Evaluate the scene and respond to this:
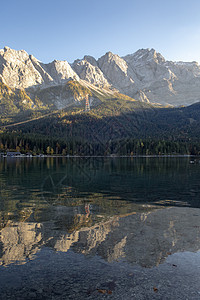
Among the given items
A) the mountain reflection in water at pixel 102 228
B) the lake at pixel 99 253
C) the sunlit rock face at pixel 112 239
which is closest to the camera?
the lake at pixel 99 253

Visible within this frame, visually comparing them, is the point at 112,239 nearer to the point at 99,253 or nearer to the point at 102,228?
the point at 99,253

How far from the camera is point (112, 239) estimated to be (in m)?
17.2

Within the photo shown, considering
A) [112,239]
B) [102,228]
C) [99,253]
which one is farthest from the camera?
[102,228]

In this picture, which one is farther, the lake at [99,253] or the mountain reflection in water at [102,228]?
the mountain reflection in water at [102,228]

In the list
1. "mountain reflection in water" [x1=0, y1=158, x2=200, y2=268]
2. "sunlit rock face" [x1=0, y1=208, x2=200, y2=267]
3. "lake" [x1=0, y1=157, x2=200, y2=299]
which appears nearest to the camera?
"lake" [x1=0, y1=157, x2=200, y2=299]

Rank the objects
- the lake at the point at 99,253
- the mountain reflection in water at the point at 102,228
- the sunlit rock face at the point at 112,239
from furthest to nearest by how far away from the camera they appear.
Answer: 1. the mountain reflection in water at the point at 102,228
2. the sunlit rock face at the point at 112,239
3. the lake at the point at 99,253

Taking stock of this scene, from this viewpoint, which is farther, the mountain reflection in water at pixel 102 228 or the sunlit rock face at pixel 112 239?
the mountain reflection in water at pixel 102 228

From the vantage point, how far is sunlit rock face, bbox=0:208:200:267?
14.8 m

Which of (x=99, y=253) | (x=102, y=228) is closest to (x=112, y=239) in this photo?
(x=99, y=253)

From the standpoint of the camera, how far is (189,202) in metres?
32.4

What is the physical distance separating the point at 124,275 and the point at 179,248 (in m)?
5.43

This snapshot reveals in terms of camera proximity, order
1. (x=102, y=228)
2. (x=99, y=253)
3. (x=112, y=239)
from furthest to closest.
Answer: (x=102, y=228), (x=112, y=239), (x=99, y=253)

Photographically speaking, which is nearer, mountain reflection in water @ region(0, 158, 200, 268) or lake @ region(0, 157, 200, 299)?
lake @ region(0, 157, 200, 299)

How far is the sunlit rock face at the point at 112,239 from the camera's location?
14.8 m
